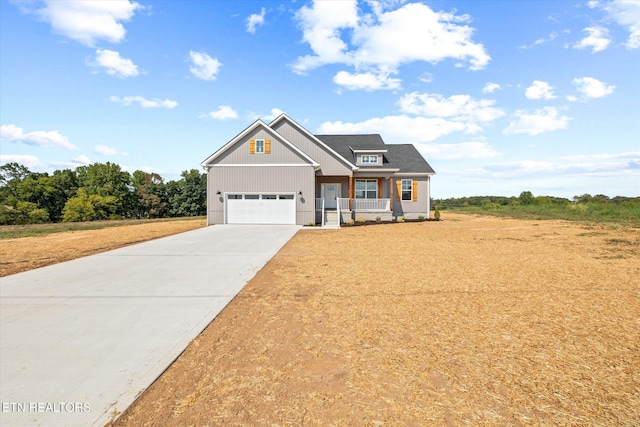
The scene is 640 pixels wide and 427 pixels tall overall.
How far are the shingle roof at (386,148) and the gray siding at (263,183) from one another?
6.12 metres

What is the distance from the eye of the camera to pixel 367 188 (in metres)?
23.6

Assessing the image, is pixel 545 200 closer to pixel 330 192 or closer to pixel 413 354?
pixel 330 192

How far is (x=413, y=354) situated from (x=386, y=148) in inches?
949

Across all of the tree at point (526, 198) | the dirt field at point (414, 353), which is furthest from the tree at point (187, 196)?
the tree at point (526, 198)

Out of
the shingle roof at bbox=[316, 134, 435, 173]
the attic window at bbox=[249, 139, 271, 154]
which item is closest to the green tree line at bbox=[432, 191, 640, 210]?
the shingle roof at bbox=[316, 134, 435, 173]

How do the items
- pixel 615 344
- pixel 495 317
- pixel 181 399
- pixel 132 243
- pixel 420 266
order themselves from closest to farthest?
pixel 181 399 < pixel 615 344 < pixel 495 317 < pixel 420 266 < pixel 132 243

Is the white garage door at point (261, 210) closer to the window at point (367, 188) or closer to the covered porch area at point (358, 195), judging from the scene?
the covered porch area at point (358, 195)

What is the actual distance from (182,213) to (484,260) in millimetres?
45375

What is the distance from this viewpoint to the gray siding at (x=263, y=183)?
20.0 m

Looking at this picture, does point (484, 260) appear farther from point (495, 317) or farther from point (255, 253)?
point (255, 253)

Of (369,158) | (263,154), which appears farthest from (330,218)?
(369,158)

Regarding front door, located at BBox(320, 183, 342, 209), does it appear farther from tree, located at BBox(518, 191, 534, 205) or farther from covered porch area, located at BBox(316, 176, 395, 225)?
tree, located at BBox(518, 191, 534, 205)

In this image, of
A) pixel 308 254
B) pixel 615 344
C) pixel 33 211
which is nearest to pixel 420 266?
pixel 308 254

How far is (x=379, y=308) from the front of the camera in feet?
17.0
